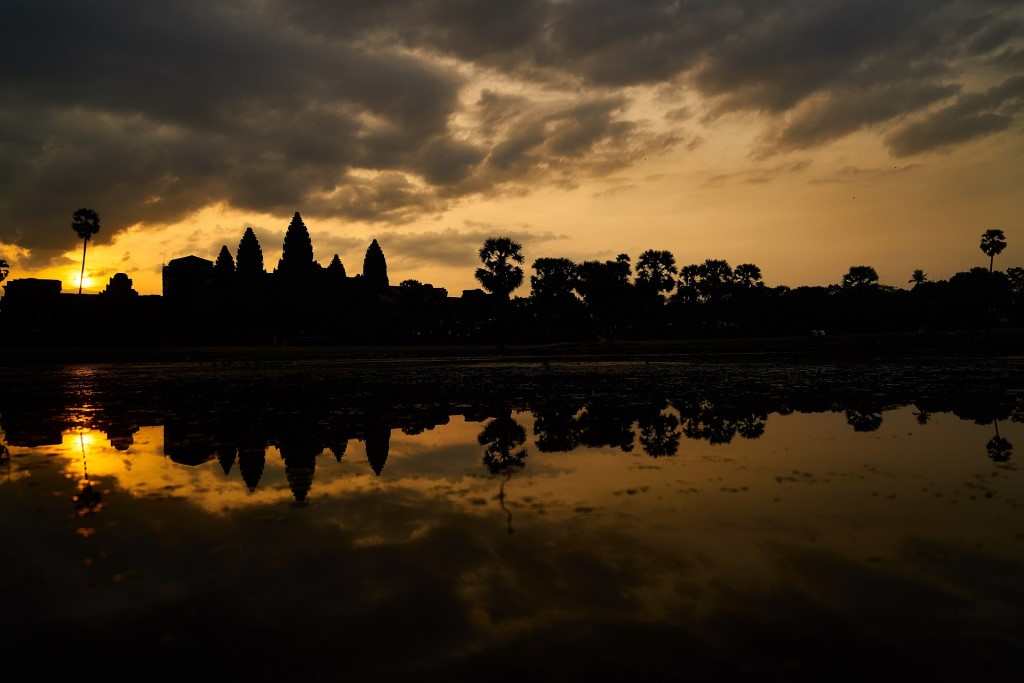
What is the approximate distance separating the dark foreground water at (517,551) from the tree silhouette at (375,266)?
10553 cm

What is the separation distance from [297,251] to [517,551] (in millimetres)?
100508

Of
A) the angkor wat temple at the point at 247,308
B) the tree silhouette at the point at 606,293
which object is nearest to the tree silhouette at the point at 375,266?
the angkor wat temple at the point at 247,308

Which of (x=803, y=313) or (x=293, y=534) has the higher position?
(x=803, y=313)

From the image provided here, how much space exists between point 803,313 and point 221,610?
11111cm

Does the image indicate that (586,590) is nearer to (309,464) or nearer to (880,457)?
(309,464)

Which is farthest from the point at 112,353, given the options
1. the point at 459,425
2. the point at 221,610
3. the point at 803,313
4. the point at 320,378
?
the point at 803,313

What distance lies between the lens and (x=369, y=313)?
295 ft

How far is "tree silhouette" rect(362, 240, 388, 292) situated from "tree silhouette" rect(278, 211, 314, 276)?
1797 cm

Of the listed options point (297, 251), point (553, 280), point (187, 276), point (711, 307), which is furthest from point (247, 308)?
point (711, 307)

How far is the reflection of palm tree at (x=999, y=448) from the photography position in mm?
10440

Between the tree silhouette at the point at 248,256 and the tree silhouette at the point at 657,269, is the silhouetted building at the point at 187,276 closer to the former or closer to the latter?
the tree silhouette at the point at 248,256

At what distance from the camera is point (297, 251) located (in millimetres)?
99438

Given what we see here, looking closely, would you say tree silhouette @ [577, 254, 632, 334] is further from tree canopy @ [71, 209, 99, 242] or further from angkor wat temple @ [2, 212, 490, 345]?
tree canopy @ [71, 209, 99, 242]

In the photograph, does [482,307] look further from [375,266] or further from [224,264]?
[224,264]
